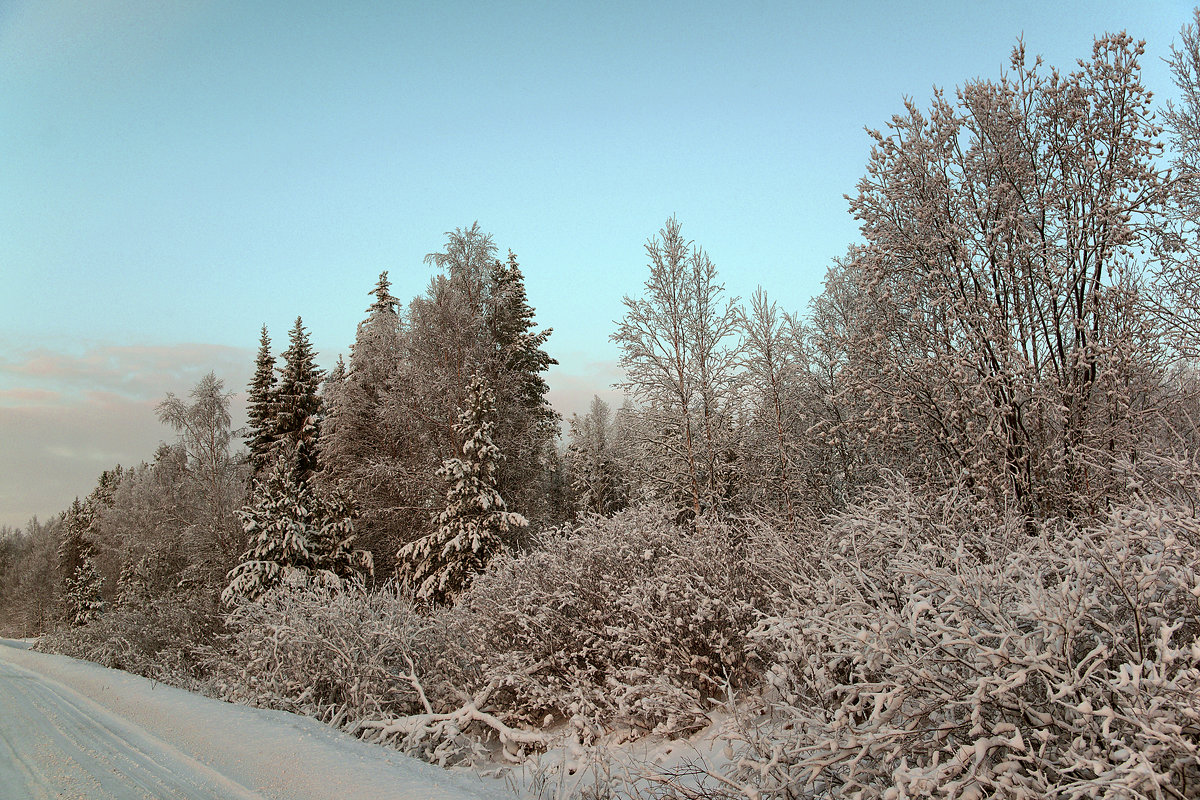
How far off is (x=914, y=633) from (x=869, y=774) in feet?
2.98

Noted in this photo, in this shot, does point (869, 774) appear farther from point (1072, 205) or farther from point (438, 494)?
point (438, 494)

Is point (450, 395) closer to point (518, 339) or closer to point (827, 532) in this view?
point (518, 339)

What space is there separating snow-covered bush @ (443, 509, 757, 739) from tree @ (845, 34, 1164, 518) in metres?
3.16

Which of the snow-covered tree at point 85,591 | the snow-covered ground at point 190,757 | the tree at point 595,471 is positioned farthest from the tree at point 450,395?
Answer: the snow-covered tree at point 85,591

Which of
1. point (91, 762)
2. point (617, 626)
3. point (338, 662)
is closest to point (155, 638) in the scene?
point (338, 662)

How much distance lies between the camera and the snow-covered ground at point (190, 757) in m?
4.25

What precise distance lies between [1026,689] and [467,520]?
13.5 metres

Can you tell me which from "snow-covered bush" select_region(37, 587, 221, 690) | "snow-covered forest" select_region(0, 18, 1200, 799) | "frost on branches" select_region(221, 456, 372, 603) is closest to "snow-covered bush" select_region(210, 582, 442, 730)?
"snow-covered forest" select_region(0, 18, 1200, 799)

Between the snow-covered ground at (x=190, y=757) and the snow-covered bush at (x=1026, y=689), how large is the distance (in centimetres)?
275

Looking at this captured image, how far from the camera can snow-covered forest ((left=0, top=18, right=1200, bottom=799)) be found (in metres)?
2.96

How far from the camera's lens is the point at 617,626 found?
24.2 ft

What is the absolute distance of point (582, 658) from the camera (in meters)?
7.95

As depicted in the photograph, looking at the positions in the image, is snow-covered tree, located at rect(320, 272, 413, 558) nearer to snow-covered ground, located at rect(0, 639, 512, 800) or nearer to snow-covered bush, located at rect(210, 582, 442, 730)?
snow-covered bush, located at rect(210, 582, 442, 730)

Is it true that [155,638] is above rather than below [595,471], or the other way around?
below
